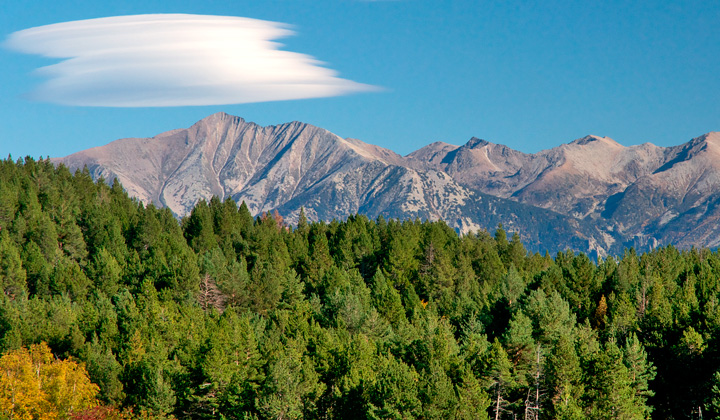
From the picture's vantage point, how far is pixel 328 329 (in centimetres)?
10081

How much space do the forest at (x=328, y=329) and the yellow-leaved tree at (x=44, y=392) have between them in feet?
0.65

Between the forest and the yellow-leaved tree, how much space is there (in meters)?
0.20

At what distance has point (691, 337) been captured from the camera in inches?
3083

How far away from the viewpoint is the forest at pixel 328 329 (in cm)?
6904

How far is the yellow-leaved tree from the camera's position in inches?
3081

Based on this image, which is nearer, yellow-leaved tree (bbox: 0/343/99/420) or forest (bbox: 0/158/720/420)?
forest (bbox: 0/158/720/420)

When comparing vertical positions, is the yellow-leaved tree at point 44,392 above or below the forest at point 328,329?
below

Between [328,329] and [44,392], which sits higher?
[328,329]

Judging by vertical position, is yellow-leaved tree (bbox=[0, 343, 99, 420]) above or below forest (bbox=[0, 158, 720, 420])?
below

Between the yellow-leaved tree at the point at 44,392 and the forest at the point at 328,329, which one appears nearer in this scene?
the forest at the point at 328,329

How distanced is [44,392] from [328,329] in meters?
34.5

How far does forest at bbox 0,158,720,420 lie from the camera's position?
69.0 m

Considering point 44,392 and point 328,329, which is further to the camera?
point 328,329

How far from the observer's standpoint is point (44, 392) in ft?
263
